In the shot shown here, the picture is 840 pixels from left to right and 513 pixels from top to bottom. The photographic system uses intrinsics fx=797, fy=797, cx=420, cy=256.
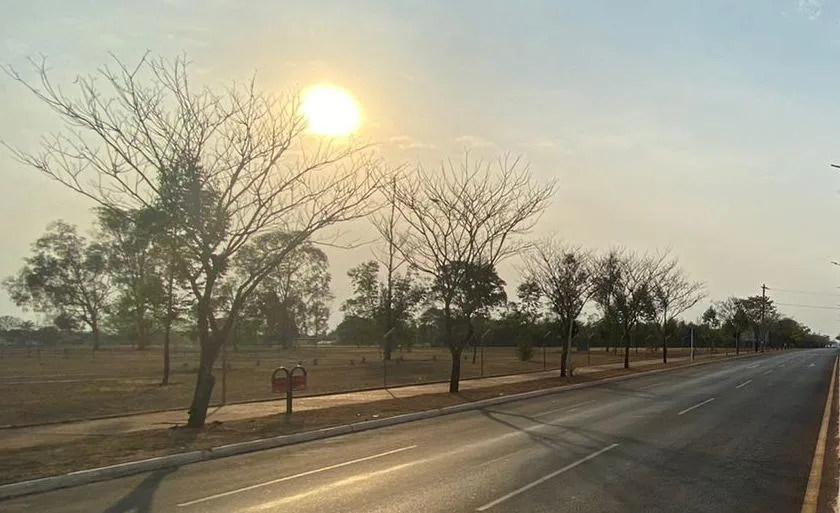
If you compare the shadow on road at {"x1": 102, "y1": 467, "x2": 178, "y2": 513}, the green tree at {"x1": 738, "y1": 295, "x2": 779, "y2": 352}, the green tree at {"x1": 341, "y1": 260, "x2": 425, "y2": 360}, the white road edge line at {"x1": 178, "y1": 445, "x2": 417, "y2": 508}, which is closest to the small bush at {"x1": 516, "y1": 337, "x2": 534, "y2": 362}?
the green tree at {"x1": 341, "y1": 260, "x2": 425, "y2": 360}

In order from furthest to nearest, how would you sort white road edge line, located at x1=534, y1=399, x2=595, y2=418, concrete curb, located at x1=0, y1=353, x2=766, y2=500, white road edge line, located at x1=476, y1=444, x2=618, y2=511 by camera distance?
white road edge line, located at x1=534, y1=399, x2=595, y2=418 → concrete curb, located at x1=0, y1=353, x2=766, y2=500 → white road edge line, located at x1=476, y1=444, x2=618, y2=511

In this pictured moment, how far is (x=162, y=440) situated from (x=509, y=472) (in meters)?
7.22

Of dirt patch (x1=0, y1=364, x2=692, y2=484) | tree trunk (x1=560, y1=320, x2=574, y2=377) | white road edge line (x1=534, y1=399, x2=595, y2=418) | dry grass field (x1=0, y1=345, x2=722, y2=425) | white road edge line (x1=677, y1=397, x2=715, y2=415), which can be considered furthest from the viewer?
tree trunk (x1=560, y1=320, x2=574, y2=377)

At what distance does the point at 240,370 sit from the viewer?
42781 mm

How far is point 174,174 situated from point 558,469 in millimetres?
10926

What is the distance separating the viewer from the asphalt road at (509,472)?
9.48m

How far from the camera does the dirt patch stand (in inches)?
483

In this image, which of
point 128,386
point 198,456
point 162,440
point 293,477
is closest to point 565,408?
point 162,440

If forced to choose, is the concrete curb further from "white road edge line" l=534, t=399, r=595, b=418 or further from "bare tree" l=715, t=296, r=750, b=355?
"bare tree" l=715, t=296, r=750, b=355

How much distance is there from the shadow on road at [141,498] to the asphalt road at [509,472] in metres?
0.02

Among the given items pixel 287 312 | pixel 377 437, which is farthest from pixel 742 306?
pixel 377 437

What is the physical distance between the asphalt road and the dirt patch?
3.60 ft

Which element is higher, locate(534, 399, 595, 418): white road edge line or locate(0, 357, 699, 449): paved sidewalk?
locate(534, 399, 595, 418): white road edge line

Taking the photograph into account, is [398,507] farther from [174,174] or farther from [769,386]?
[769,386]
